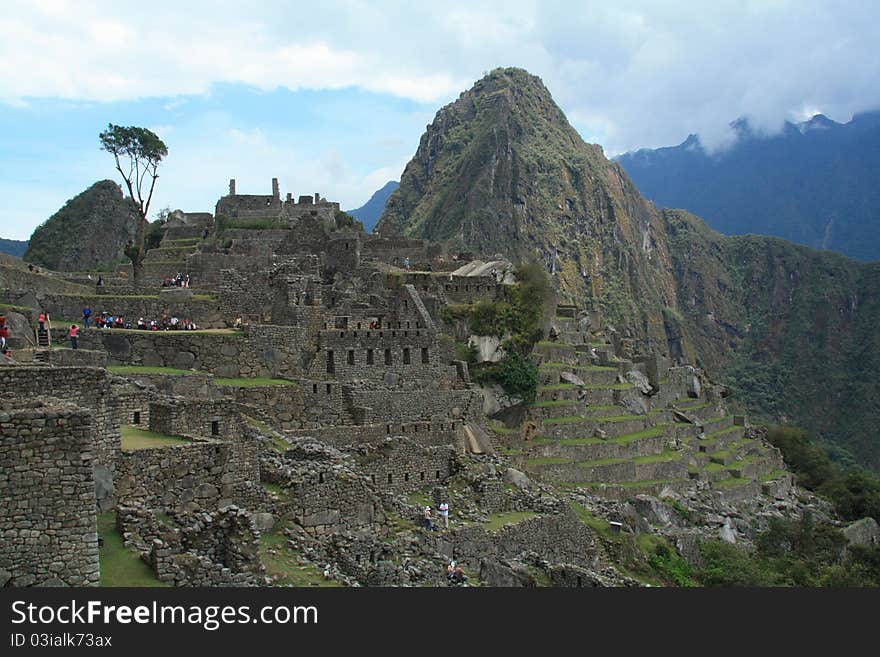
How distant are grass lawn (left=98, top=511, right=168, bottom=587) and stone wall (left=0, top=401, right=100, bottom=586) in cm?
93

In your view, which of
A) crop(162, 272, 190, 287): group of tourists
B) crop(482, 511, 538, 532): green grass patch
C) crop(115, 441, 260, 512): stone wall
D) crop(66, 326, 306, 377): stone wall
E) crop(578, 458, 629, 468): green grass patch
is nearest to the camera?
crop(115, 441, 260, 512): stone wall

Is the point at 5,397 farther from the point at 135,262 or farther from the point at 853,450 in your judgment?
the point at 853,450

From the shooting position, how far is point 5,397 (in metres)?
12.5

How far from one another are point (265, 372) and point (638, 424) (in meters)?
24.5

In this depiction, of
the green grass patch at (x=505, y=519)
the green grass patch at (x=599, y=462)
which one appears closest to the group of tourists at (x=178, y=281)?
the green grass patch at (x=505, y=519)

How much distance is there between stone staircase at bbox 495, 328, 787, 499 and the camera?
3734cm

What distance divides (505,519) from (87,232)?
4569 cm

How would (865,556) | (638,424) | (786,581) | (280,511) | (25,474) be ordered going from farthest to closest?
(638,424) → (865,556) → (786,581) → (280,511) → (25,474)

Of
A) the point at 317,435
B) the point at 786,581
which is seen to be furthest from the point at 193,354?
the point at 786,581

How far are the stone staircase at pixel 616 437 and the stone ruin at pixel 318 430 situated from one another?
15 centimetres

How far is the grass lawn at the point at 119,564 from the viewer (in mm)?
11398

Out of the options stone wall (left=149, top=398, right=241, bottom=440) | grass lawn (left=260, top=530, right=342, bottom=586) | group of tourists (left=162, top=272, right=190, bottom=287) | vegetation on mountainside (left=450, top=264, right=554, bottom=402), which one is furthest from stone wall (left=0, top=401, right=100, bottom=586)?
vegetation on mountainside (left=450, top=264, right=554, bottom=402)

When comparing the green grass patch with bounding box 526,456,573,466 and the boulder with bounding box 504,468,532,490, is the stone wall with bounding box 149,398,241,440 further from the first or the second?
the green grass patch with bounding box 526,456,573,466

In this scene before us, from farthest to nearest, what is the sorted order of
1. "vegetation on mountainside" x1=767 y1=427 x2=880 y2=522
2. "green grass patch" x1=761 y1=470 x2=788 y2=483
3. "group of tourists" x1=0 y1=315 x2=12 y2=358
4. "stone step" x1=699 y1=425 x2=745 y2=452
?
"vegetation on mountainside" x1=767 y1=427 x2=880 y2=522
"green grass patch" x1=761 y1=470 x2=788 y2=483
"stone step" x1=699 y1=425 x2=745 y2=452
"group of tourists" x1=0 y1=315 x2=12 y2=358
